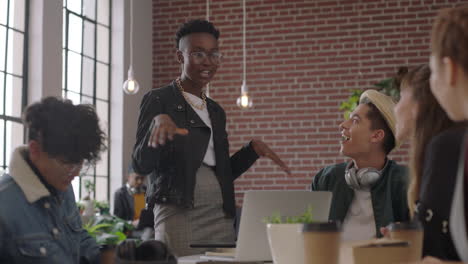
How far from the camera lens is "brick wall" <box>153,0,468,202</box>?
809cm

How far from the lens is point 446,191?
5.14 ft

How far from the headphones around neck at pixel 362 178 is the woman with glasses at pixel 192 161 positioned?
0.23 m

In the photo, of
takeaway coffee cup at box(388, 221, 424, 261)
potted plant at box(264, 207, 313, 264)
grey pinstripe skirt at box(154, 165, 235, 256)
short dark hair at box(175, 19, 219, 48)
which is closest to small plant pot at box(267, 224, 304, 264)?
potted plant at box(264, 207, 313, 264)

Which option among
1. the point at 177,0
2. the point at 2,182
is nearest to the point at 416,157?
the point at 2,182

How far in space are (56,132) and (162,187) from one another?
0.75 meters

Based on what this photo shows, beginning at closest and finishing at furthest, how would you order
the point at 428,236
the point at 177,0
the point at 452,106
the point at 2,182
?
1. the point at 452,106
2. the point at 428,236
3. the point at 2,182
4. the point at 177,0

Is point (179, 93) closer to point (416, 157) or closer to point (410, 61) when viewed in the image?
point (416, 157)

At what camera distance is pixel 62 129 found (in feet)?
6.22

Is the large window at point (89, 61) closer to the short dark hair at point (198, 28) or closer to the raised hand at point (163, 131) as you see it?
the short dark hair at point (198, 28)

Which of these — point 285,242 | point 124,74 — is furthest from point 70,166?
point 124,74

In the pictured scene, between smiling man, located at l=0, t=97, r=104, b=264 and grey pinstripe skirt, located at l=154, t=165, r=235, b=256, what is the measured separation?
2.05 ft

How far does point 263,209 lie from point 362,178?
27.1 inches

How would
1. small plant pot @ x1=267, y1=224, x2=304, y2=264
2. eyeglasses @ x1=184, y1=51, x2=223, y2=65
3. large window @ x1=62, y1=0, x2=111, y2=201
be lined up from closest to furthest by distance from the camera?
small plant pot @ x1=267, y1=224, x2=304, y2=264, eyeglasses @ x1=184, y1=51, x2=223, y2=65, large window @ x1=62, y1=0, x2=111, y2=201

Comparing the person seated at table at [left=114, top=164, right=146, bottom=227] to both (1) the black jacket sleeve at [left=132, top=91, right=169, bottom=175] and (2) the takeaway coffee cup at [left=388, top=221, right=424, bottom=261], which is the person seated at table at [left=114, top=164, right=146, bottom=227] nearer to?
(1) the black jacket sleeve at [left=132, top=91, right=169, bottom=175]
